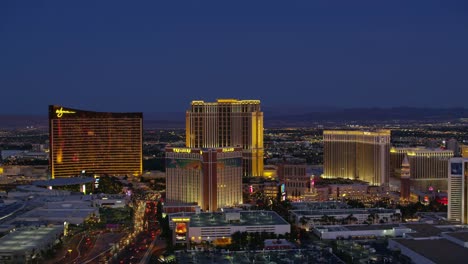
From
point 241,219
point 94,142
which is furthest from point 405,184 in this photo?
point 94,142

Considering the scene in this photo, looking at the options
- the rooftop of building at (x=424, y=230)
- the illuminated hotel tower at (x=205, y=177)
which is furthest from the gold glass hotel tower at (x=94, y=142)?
the rooftop of building at (x=424, y=230)

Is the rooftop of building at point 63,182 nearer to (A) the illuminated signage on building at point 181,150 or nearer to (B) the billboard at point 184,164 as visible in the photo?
(B) the billboard at point 184,164

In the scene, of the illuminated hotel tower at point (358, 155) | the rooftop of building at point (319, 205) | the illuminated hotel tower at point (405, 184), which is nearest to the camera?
the rooftop of building at point (319, 205)

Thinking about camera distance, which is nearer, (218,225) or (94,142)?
(218,225)

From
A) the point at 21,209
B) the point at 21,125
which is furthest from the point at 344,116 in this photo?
the point at 21,209

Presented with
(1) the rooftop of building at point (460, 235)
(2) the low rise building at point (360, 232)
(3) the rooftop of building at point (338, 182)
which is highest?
(3) the rooftop of building at point (338, 182)

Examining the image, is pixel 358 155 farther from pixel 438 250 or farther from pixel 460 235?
pixel 438 250

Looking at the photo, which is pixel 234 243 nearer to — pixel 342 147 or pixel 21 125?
pixel 342 147
